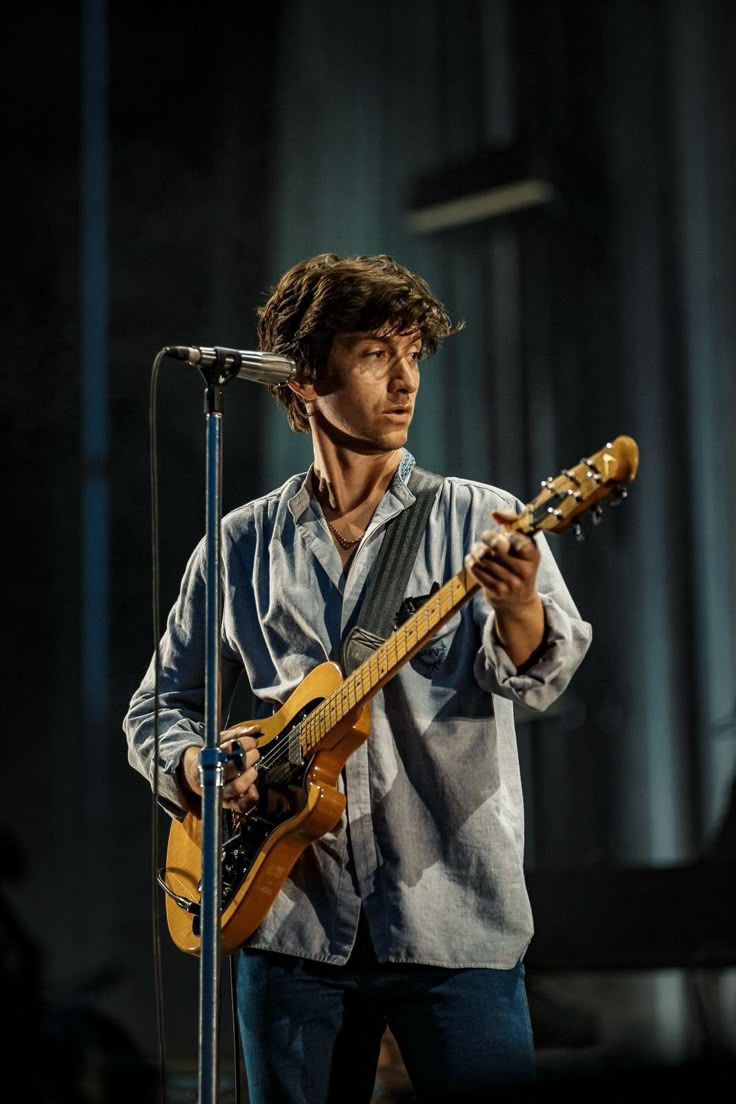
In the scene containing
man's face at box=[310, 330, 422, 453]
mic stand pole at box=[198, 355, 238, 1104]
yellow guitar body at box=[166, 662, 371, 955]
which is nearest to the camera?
mic stand pole at box=[198, 355, 238, 1104]

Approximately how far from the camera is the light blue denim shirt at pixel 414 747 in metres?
1.85

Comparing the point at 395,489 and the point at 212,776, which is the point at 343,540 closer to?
the point at 395,489

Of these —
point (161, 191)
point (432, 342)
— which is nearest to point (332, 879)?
point (432, 342)

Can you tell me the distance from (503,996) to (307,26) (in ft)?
12.1

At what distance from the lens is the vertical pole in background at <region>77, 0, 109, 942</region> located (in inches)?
167

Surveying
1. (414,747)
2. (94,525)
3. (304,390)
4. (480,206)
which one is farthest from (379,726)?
(480,206)

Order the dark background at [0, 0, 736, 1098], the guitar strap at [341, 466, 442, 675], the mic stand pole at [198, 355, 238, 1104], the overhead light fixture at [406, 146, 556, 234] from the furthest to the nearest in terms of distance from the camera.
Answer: the overhead light fixture at [406, 146, 556, 234] → the dark background at [0, 0, 736, 1098] → the guitar strap at [341, 466, 442, 675] → the mic stand pole at [198, 355, 238, 1104]

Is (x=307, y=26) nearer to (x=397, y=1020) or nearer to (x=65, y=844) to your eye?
(x=65, y=844)

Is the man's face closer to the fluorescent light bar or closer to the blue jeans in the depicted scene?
the blue jeans

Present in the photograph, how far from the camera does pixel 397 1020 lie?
1.87 meters

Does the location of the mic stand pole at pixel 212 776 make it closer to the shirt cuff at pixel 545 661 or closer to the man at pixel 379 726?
the man at pixel 379 726

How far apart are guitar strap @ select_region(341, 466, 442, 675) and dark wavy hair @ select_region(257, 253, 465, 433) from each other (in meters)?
0.29

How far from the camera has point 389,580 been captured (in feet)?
6.79

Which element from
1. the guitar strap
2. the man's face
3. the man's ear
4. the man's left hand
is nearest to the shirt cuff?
the man's left hand
